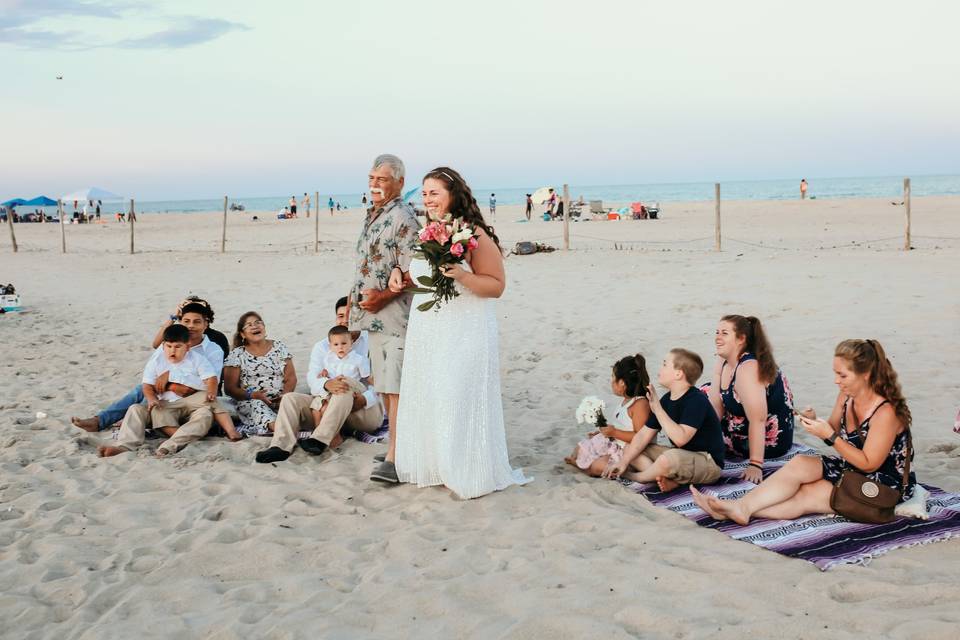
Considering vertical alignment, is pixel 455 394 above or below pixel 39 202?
below

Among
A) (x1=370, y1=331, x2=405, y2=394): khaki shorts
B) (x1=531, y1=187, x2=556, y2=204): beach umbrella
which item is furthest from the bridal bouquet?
(x1=531, y1=187, x2=556, y2=204): beach umbrella

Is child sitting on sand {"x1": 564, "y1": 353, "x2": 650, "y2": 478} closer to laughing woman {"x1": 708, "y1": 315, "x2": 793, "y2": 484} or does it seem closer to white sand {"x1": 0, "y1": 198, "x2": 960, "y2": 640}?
white sand {"x1": 0, "y1": 198, "x2": 960, "y2": 640}

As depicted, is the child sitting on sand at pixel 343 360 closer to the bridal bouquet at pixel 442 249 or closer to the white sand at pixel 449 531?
the white sand at pixel 449 531

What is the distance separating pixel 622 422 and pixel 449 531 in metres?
1.43

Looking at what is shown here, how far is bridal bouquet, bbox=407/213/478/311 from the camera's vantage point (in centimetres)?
417

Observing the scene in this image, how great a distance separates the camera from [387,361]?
4836 millimetres

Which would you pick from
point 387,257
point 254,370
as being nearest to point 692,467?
point 387,257

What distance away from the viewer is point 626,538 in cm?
394

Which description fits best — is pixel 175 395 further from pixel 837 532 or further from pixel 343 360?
pixel 837 532

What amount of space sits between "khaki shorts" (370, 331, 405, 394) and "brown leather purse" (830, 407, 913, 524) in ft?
7.98

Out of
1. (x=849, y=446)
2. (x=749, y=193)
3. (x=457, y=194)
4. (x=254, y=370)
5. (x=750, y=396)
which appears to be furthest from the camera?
(x=749, y=193)

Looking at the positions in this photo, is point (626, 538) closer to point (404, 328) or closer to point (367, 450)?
point (404, 328)

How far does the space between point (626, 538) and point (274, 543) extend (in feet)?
Result: 5.68

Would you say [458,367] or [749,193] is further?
[749,193]
